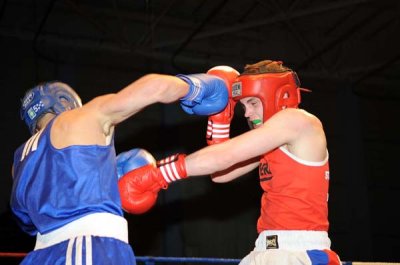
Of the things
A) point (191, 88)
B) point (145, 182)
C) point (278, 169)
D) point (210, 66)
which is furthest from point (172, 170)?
point (210, 66)

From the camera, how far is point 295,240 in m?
2.34

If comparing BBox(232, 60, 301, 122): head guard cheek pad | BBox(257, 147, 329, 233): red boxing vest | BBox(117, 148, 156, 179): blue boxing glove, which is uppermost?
BBox(232, 60, 301, 122): head guard cheek pad

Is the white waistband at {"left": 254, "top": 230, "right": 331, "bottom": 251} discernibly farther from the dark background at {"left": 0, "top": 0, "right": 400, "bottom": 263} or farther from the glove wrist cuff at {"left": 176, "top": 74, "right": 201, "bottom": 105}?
the dark background at {"left": 0, "top": 0, "right": 400, "bottom": 263}

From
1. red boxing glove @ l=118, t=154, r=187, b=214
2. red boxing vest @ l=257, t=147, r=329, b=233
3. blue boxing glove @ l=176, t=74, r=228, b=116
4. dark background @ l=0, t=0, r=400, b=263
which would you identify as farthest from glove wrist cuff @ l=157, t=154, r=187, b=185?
dark background @ l=0, t=0, r=400, b=263

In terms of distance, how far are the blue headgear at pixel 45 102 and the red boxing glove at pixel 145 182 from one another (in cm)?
38

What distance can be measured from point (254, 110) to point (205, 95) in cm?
31

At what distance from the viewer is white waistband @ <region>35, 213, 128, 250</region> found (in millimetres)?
1875

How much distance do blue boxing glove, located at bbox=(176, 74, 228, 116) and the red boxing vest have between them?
13.2 inches

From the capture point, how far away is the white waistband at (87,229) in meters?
1.88

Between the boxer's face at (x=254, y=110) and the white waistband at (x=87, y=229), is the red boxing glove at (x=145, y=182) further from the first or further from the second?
the boxer's face at (x=254, y=110)

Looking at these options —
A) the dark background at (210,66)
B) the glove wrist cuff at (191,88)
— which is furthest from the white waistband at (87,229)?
the dark background at (210,66)

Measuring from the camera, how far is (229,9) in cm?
848

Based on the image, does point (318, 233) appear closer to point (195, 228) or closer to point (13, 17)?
point (195, 228)

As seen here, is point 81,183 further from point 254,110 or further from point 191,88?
point 254,110
